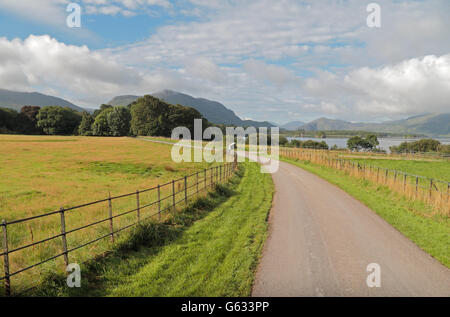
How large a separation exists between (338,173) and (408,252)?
67.9 ft

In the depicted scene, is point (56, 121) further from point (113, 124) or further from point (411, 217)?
point (411, 217)

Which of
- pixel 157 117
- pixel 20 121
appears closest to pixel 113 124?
pixel 157 117

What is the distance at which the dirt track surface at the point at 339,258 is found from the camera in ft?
20.0

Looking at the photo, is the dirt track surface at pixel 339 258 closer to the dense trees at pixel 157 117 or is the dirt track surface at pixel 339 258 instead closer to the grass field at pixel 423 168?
the grass field at pixel 423 168

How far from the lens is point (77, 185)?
21.0 metres

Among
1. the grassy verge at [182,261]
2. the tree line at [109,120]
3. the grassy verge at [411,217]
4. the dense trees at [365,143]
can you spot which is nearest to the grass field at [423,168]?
the grassy verge at [411,217]

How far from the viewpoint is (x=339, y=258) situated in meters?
7.71

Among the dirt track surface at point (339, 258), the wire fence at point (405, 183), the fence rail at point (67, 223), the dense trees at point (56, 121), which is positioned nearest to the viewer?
the fence rail at point (67, 223)

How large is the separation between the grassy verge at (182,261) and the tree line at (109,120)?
3675 inches

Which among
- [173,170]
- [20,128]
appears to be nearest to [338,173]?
[173,170]

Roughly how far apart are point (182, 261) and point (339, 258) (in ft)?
14.5

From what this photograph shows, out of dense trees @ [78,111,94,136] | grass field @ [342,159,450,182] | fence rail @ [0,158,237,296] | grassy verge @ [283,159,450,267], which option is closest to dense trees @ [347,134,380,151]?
grass field @ [342,159,450,182]

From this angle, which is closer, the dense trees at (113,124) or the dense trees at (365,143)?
the dense trees at (113,124)

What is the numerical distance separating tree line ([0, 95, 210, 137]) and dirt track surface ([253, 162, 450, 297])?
3686 inches
